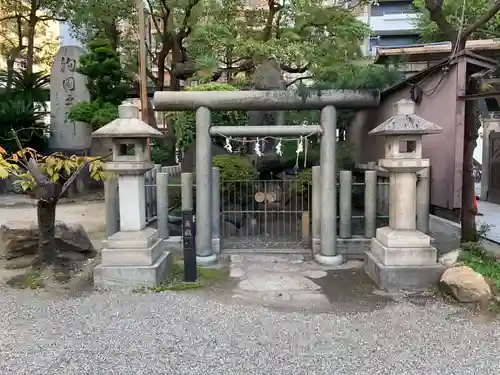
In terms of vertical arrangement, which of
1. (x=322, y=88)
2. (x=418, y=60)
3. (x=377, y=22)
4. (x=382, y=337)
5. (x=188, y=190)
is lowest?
(x=382, y=337)

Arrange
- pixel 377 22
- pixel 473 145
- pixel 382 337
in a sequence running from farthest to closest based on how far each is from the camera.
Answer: pixel 377 22, pixel 473 145, pixel 382 337

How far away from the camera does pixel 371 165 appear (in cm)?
→ 967

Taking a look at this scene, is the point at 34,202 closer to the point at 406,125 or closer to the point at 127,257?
the point at 127,257

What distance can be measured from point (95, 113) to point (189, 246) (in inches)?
423

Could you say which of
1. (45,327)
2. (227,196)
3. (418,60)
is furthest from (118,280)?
Result: (418,60)

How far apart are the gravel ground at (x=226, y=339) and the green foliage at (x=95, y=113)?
10327mm

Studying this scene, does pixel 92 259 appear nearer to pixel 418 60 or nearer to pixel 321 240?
pixel 321 240

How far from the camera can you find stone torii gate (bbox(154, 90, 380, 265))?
7.29 m

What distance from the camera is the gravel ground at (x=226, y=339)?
3.80 m

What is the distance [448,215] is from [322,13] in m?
6.09

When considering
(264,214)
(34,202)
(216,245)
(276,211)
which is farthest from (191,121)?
(34,202)

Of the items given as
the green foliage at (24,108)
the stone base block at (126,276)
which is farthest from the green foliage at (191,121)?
the green foliage at (24,108)

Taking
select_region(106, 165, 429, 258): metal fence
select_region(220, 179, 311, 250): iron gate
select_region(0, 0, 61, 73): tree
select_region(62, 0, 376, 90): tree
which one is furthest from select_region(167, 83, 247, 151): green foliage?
select_region(0, 0, 61, 73): tree

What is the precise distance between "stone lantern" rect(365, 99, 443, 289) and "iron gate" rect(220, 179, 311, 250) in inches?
98.9
